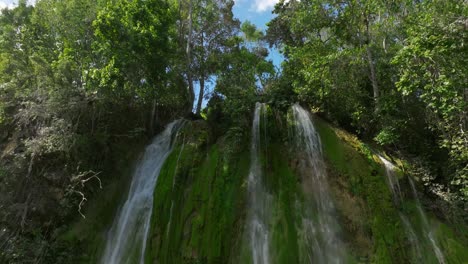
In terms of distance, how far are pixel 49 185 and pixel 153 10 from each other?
719 cm

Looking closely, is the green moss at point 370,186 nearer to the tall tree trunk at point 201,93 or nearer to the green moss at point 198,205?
the green moss at point 198,205

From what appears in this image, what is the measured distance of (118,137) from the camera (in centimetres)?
1148

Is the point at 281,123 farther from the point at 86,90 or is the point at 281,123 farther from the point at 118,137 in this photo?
the point at 86,90

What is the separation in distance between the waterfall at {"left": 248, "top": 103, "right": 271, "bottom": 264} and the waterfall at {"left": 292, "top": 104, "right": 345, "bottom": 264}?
3.26ft

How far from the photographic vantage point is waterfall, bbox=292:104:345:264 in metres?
7.38

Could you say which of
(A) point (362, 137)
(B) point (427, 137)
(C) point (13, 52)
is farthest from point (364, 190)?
(C) point (13, 52)

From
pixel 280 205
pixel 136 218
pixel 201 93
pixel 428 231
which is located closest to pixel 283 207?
pixel 280 205

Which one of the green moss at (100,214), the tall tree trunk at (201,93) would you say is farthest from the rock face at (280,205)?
the tall tree trunk at (201,93)

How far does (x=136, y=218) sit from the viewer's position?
868 cm

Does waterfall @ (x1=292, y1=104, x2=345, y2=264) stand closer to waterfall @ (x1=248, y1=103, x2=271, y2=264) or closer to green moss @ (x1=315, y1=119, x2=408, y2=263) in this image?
green moss @ (x1=315, y1=119, x2=408, y2=263)

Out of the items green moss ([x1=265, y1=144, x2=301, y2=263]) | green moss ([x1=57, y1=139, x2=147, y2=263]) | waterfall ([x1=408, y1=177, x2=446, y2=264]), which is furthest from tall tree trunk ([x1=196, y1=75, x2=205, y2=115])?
waterfall ([x1=408, y1=177, x2=446, y2=264])

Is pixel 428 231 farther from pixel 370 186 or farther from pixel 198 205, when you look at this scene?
pixel 198 205

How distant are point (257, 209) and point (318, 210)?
1.57 meters

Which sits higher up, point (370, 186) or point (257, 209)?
point (370, 186)
